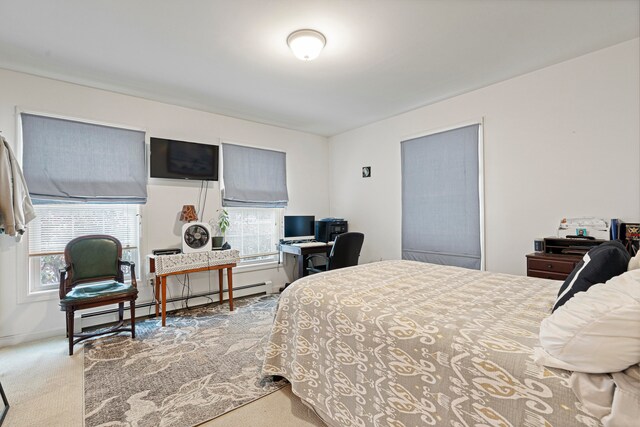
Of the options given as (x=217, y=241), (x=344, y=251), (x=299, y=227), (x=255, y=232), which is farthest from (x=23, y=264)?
(x=344, y=251)

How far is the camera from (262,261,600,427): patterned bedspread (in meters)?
0.97

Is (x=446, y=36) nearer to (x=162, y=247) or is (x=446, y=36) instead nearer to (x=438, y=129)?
(x=438, y=129)

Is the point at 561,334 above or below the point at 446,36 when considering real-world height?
below

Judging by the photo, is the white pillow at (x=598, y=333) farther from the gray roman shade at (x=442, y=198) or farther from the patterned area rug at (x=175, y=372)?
the gray roman shade at (x=442, y=198)

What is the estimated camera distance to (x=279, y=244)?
4531 millimetres

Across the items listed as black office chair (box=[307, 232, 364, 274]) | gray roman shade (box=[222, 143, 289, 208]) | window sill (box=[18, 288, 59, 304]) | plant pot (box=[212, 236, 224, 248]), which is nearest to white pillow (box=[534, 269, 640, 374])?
black office chair (box=[307, 232, 364, 274])

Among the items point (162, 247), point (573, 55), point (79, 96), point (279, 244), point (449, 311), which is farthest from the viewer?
point (279, 244)

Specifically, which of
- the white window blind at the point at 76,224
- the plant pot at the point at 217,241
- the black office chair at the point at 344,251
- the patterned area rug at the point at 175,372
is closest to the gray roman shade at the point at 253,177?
the plant pot at the point at 217,241

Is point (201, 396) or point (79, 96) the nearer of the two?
point (201, 396)

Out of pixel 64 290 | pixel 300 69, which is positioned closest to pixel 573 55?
pixel 300 69

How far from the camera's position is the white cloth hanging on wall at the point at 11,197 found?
2143 millimetres

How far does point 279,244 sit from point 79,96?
Result: 9.82 feet

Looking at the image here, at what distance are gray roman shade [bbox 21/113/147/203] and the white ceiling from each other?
1.68ft

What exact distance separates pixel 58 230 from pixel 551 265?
4.79 m
